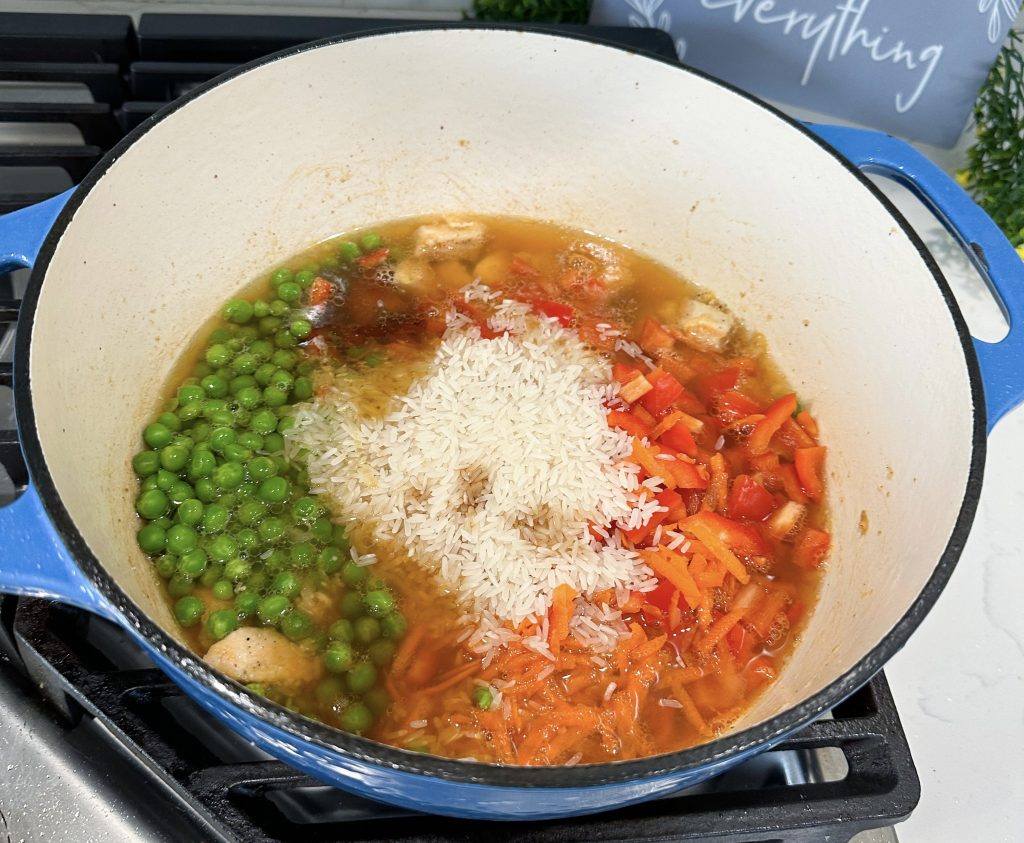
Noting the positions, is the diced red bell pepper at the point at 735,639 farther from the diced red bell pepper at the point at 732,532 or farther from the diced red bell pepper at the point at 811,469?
the diced red bell pepper at the point at 811,469

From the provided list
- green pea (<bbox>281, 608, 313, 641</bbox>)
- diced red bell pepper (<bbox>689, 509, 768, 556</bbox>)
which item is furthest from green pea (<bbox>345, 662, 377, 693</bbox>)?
diced red bell pepper (<bbox>689, 509, 768, 556</bbox>)

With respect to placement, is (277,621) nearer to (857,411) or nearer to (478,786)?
(478,786)

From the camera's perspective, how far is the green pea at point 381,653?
5.10 feet

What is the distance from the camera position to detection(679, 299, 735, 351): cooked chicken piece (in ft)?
6.70

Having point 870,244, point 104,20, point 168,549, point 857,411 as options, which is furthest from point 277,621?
point 104,20

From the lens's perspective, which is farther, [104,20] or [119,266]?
[104,20]

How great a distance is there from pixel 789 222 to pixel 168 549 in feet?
4.72

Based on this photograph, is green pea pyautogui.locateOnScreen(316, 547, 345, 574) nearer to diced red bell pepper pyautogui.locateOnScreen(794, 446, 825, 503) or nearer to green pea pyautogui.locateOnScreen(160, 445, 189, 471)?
green pea pyautogui.locateOnScreen(160, 445, 189, 471)

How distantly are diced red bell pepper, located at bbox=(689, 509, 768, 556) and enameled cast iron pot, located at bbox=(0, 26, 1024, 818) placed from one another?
16 centimetres

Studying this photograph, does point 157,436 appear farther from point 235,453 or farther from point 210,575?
point 210,575

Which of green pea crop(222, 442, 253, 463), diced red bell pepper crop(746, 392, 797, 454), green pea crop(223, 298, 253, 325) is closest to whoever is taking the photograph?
green pea crop(222, 442, 253, 463)

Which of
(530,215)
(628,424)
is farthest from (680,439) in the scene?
(530,215)

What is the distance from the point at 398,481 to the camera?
1.73 m

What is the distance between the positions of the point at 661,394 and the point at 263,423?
0.84 meters
